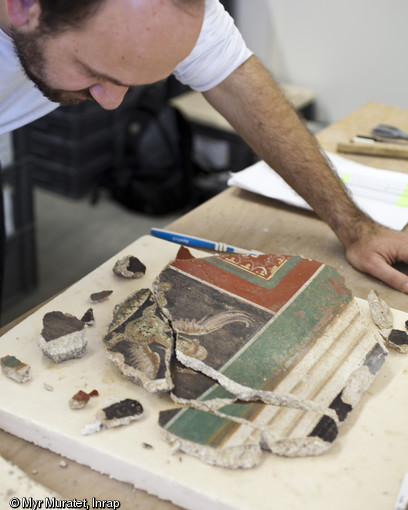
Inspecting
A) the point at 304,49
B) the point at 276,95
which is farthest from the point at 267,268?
the point at 304,49

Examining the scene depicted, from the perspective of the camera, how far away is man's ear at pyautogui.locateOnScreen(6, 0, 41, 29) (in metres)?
0.76

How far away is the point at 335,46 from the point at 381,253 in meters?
1.95

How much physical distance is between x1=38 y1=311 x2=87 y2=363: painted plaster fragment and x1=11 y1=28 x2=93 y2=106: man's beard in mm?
330

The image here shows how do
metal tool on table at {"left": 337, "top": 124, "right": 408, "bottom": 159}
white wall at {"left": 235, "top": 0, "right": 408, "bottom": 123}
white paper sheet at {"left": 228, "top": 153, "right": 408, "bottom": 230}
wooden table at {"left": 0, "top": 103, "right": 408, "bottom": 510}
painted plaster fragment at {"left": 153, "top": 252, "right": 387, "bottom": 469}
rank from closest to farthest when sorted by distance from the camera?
painted plaster fragment at {"left": 153, "top": 252, "right": 387, "bottom": 469} → wooden table at {"left": 0, "top": 103, "right": 408, "bottom": 510} → white paper sheet at {"left": 228, "top": 153, "right": 408, "bottom": 230} → metal tool on table at {"left": 337, "top": 124, "right": 408, "bottom": 159} → white wall at {"left": 235, "top": 0, "right": 408, "bottom": 123}

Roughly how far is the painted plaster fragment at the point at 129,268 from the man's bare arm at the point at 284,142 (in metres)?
0.40

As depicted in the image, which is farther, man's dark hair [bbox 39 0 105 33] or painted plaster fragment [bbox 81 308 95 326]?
painted plaster fragment [bbox 81 308 95 326]

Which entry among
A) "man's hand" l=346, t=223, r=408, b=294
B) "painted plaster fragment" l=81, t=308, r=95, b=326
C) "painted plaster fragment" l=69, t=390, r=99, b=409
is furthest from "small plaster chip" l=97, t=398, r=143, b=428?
"man's hand" l=346, t=223, r=408, b=294

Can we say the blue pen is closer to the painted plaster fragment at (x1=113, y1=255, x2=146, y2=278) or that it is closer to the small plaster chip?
the painted plaster fragment at (x1=113, y1=255, x2=146, y2=278)

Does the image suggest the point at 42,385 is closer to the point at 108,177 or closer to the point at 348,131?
the point at 348,131

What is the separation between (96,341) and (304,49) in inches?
94.2

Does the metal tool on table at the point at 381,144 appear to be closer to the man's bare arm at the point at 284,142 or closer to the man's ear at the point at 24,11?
the man's bare arm at the point at 284,142

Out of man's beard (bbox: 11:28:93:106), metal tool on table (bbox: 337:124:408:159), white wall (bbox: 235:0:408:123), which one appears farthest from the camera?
white wall (bbox: 235:0:408:123)

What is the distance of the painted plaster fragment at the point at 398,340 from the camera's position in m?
0.88

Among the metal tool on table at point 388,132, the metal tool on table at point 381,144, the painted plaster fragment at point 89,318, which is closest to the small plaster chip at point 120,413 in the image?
the painted plaster fragment at point 89,318
